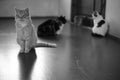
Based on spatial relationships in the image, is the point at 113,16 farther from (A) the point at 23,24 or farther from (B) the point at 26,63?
(B) the point at 26,63

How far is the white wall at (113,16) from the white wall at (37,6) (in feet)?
10.6

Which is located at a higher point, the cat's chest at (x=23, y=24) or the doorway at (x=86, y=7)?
the doorway at (x=86, y=7)

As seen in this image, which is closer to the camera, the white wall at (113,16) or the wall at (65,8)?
the white wall at (113,16)

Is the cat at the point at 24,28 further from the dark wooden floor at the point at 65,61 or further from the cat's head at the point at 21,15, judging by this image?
the dark wooden floor at the point at 65,61

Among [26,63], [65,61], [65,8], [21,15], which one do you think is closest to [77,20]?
[65,8]

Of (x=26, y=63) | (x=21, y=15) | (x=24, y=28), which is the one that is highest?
(x=21, y=15)

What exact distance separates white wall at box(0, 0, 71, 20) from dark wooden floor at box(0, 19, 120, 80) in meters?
4.01

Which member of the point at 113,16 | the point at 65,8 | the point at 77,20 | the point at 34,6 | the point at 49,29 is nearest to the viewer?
the point at 113,16

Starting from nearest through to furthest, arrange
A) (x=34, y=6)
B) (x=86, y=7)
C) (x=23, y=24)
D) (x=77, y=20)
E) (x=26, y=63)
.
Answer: (x=26, y=63) → (x=23, y=24) → (x=86, y=7) → (x=77, y=20) → (x=34, y=6)

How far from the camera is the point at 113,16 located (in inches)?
193

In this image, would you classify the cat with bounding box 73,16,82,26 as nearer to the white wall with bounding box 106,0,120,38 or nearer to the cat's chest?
the white wall with bounding box 106,0,120,38

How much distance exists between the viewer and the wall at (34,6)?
840cm

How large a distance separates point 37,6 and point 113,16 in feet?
14.8

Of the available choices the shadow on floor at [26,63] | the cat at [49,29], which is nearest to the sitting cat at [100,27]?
the cat at [49,29]
